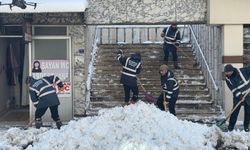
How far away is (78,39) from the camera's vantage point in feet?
43.3

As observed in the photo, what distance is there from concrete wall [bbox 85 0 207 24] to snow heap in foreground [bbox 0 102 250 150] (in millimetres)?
3577

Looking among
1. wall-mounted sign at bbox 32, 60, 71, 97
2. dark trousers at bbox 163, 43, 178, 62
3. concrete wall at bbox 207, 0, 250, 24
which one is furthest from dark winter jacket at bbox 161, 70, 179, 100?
dark trousers at bbox 163, 43, 178, 62

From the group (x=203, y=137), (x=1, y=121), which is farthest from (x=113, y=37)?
(x=203, y=137)

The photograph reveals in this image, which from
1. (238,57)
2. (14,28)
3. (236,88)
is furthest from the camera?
(14,28)

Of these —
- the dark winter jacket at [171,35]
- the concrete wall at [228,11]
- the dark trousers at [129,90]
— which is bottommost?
the dark trousers at [129,90]

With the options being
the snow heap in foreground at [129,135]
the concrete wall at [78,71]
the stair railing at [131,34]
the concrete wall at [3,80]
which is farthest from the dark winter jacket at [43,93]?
the stair railing at [131,34]

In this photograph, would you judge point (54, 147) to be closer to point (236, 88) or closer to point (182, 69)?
point (236, 88)

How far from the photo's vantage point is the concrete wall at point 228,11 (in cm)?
1278

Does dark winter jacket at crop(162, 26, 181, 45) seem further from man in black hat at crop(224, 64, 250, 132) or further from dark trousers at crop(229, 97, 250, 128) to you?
dark trousers at crop(229, 97, 250, 128)

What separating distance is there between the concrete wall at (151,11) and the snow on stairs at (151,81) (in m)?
2.63

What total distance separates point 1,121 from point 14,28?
110 inches

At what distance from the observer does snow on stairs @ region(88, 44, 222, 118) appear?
1423cm

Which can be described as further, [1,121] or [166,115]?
[1,121]

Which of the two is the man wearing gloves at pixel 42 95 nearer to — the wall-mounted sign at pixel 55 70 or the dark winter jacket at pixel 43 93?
the dark winter jacket at pixel 43 93
